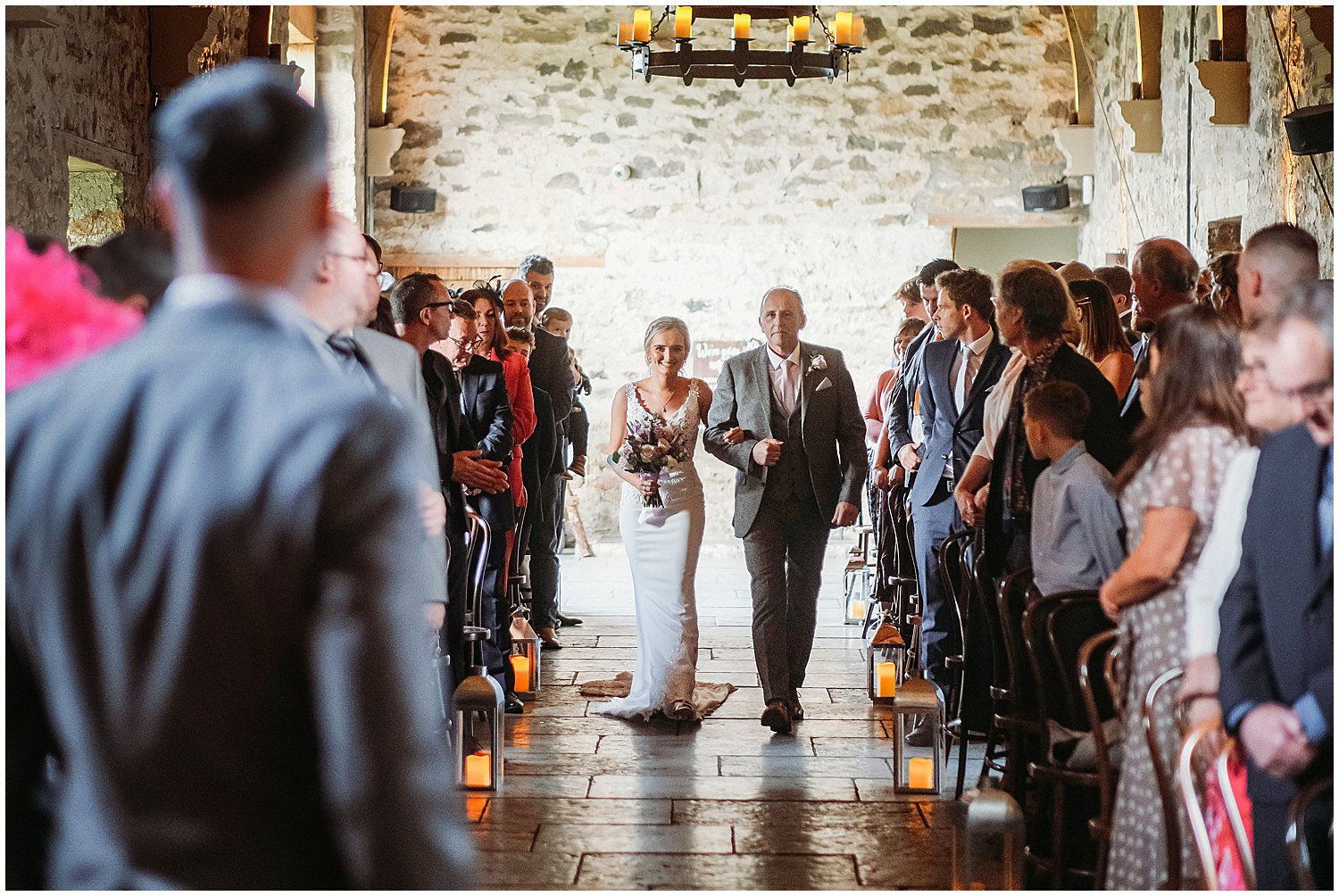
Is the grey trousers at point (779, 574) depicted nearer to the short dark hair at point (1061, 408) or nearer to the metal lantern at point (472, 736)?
the metal lantern at point (472, 736)

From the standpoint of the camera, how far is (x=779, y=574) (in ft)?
17.8

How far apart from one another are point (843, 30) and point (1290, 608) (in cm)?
740

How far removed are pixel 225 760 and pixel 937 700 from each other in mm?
3198

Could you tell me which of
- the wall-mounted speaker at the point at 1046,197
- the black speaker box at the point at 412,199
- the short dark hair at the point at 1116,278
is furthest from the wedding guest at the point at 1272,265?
the black speaker box at the point at 412,199

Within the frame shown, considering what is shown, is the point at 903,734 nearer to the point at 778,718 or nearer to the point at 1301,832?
the point at 778,718

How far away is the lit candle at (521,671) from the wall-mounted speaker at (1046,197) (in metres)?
7.22

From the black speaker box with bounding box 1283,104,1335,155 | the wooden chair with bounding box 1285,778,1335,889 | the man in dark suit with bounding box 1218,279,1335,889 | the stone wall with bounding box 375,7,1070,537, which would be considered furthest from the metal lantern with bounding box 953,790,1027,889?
the stone wall with bounding box 375,7,1070,537

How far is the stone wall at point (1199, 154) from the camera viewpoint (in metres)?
6.84

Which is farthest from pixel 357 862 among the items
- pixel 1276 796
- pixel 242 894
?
pixel 1276 796

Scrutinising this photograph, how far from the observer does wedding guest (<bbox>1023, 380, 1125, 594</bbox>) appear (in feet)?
11.2

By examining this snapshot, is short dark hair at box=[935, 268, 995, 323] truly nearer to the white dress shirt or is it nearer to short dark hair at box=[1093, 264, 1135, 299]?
the white dress shirt

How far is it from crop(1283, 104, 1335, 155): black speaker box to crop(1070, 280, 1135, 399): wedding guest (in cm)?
179

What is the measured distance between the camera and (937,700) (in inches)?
163

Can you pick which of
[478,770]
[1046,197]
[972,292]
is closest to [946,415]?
[972,292]
